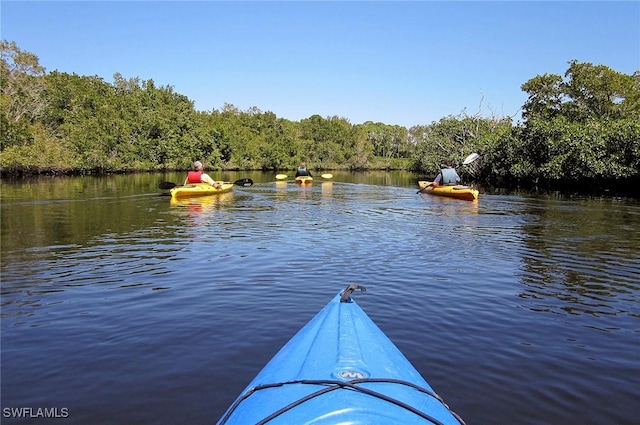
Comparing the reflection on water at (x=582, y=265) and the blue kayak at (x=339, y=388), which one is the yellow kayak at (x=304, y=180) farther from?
the blue kayak at (x=339, y=388)

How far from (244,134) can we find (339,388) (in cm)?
7860

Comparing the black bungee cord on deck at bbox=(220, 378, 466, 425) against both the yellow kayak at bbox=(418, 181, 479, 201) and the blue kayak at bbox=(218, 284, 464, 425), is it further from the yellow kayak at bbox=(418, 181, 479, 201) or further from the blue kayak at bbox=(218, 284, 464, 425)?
the yellow kayak at bbox=(418, 181, 479, 201)

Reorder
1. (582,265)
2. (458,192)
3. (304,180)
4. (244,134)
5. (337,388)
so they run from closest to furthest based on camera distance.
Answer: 1. (337,388)
2. (582,265)
3. (458,192)
4. (304,180)
5. (244,134)

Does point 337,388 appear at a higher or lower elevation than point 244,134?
lower

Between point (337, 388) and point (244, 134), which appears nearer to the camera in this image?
point (337, 388)

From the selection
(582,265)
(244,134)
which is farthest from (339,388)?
(244,134)

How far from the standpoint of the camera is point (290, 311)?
20.7 feet

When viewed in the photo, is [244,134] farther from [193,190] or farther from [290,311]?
[290,311]

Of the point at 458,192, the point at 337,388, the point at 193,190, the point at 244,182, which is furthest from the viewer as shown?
the point at 244,182

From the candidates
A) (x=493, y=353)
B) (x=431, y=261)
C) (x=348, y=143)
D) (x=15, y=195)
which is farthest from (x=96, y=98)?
(x=493, y=353)

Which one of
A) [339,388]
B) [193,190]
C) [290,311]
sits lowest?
[290,311]

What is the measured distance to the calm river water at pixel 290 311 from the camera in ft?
13.6

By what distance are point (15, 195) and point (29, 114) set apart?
29.7m

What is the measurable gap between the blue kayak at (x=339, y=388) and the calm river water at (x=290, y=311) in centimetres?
97
